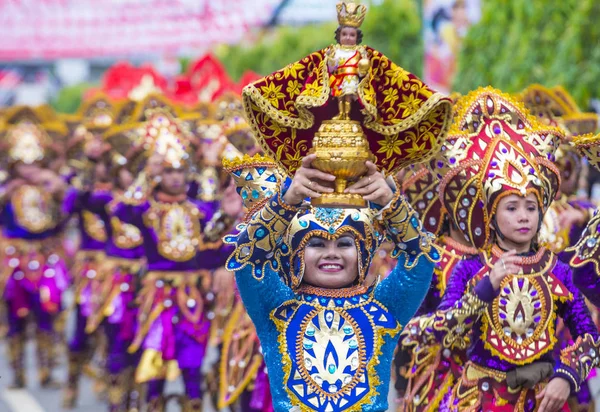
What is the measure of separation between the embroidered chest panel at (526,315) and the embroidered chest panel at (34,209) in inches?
285

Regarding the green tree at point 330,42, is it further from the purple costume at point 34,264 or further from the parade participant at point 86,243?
the purple costume at point 34,264

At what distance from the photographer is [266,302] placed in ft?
17.5

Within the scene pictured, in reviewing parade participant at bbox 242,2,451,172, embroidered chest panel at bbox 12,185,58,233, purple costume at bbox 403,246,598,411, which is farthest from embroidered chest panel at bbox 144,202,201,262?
parade participant at bbox 242,2,451,172

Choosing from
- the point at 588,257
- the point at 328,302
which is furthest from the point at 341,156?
the point at 588,257

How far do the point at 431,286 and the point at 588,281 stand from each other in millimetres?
1112

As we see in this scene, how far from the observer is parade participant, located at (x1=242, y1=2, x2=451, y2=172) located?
186 inches

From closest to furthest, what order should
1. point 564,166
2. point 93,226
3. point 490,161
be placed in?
point 490,161, point 564,166, point 93,226

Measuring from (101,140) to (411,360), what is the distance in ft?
15.5

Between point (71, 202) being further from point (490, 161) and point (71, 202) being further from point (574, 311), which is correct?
point (574, 311)

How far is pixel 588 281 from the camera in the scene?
6148 millimetres

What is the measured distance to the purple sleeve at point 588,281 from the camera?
20.1 ft

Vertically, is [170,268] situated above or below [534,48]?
below

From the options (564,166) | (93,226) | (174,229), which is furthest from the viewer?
(93,226)

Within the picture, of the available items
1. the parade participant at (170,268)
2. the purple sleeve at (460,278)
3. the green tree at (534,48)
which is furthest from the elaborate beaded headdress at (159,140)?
the green tree at (534,48)
